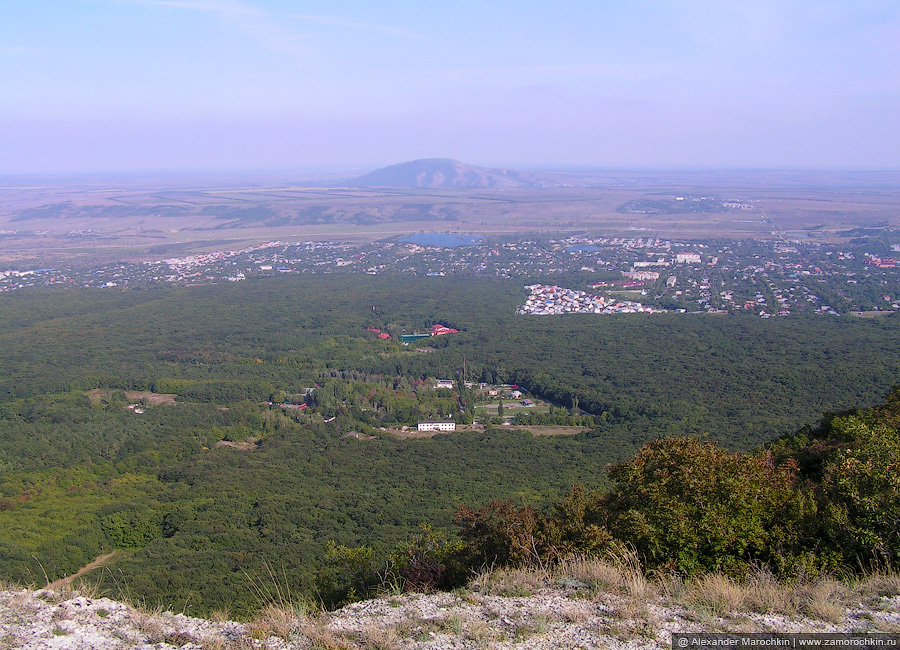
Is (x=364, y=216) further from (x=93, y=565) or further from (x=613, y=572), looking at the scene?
(x=613, y=572)

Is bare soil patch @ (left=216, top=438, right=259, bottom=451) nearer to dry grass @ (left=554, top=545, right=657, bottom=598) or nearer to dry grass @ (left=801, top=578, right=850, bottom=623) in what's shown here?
dry grass @ (left=554, top=545, right=657, bottom=598)

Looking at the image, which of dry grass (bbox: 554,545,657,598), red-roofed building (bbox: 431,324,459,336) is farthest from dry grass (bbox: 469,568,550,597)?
red-roofed building (bbox: 431,324,459,336)

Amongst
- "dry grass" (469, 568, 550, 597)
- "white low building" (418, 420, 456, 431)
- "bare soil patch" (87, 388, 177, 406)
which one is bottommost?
"white low building" (418, 420, 456, 431)

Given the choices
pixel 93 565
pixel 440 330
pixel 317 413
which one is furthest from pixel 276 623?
pixel 440 330

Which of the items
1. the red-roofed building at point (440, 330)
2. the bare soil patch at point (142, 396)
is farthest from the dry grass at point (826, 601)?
the red-roofed building at point (440, 330)

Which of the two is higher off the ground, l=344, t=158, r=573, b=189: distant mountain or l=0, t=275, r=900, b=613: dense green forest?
l=344, t=158, r=573, b=189: distant mountain

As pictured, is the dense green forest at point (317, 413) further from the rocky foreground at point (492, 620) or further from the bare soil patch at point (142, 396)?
the rocky foreground at point (492, 620)
